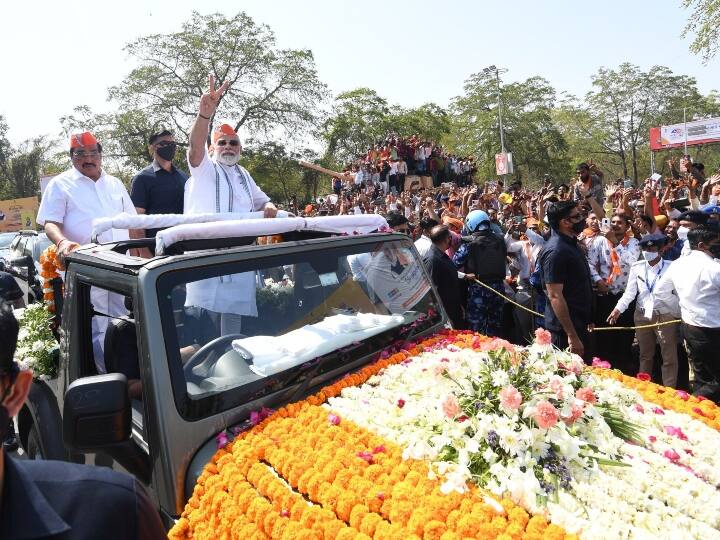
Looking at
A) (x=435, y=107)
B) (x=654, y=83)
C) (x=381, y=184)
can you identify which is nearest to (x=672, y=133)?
(x=654, y=83)

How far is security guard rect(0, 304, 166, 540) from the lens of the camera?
3.20ft

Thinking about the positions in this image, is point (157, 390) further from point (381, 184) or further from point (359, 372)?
point (381, 184)

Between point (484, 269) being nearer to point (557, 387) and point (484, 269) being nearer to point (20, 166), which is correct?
point (557, 387)

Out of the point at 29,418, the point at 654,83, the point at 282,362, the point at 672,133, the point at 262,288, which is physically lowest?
the point at 29,418

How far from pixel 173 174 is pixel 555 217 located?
3.55m

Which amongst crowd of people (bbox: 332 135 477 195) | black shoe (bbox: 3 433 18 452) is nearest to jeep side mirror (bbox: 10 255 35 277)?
black shoe (bbox: 3 433 18 452)

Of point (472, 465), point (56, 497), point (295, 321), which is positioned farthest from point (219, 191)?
point (56, 497)

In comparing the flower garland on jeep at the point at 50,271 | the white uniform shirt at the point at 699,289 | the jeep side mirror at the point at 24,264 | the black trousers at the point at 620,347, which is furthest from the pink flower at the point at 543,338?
the jeep side mirror at the point at 24,264

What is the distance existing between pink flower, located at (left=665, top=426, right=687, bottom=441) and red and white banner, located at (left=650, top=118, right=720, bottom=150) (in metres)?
47.4

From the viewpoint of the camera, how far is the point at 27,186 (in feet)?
154

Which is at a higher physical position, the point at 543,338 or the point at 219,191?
the point at 219,191

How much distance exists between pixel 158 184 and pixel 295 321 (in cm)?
300

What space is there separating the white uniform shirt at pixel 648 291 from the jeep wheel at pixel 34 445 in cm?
560

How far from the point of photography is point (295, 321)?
2621mm
